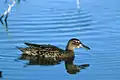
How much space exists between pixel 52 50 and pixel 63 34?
8.09 ft

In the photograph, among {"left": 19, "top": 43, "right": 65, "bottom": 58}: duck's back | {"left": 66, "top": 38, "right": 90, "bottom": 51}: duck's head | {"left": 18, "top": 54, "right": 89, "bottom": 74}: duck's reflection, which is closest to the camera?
{"left": 18, "top": 54, "right": 89, "bottom": 74}: duck's reflection

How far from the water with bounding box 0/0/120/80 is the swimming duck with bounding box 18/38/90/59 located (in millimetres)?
224

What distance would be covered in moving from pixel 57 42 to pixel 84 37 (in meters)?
1.07

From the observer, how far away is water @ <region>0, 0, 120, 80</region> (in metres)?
13.3

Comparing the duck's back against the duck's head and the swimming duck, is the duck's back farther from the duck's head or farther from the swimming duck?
the duck's head

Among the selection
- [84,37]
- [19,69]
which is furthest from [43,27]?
[19,69]

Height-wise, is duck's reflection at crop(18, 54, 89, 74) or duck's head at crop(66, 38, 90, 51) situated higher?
duck's head at crop(66, 38, 90, 51)

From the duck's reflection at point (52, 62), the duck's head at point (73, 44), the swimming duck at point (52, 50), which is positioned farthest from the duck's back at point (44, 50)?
the duck's head at point (73, 44)

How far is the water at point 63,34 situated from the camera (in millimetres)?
13273

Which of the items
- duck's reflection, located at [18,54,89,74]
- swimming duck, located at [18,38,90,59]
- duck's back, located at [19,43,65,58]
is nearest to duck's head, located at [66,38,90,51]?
swimming duck, located at [18,38,90,59]

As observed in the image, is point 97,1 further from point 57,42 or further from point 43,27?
point 57,42

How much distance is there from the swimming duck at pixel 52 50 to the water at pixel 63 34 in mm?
224

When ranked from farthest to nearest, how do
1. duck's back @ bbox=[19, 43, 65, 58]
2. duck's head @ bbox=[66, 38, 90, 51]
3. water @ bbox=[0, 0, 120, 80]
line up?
1. duck's head @ bbox=[66, 38, 90, 51]
2. duck's back @ bbox=[19, 43, 65, 58]
3. water @ bbox=[0, 0, 120, 80]

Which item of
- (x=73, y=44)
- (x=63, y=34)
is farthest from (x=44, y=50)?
(x=63, y=34)
